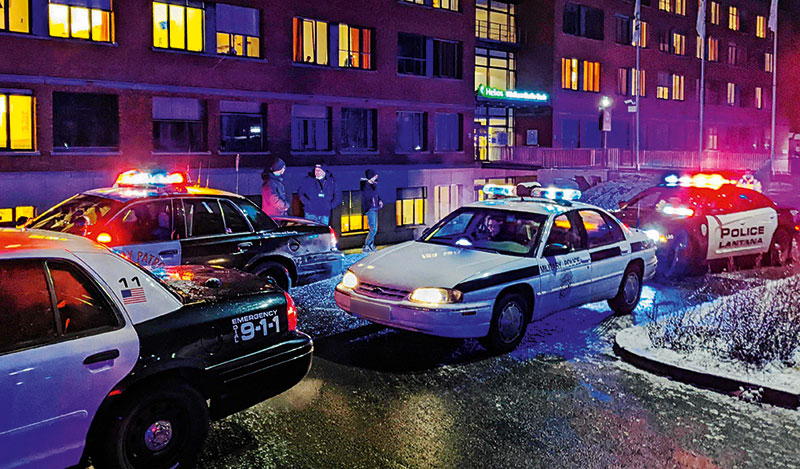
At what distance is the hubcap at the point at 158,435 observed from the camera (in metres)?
4.45

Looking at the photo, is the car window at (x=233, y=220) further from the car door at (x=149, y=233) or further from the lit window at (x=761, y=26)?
the lit window at (x=761, y=26)

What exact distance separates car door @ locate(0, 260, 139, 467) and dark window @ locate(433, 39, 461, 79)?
21.6 meters

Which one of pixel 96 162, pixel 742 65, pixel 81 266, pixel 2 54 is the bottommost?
pixel 81 266

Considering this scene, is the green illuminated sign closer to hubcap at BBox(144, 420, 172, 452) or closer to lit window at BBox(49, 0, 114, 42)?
lit window at BBox(49, 0, 114, 42)

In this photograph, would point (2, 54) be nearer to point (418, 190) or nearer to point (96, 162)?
point (96, 162)

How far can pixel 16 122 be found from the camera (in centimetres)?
1590

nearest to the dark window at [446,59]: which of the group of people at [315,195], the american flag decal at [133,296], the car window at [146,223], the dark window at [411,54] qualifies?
the dark window at [411,54]

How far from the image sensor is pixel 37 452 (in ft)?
12.8

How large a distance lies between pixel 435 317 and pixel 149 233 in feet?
11.7

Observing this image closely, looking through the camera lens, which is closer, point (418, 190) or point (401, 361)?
point (401, 361)

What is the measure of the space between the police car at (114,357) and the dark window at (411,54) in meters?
19.4

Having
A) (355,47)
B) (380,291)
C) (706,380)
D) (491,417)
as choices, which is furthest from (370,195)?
(491,417)

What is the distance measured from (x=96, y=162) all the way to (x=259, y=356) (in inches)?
533

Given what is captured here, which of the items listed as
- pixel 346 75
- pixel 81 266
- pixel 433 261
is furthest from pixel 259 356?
pixel 346 75
